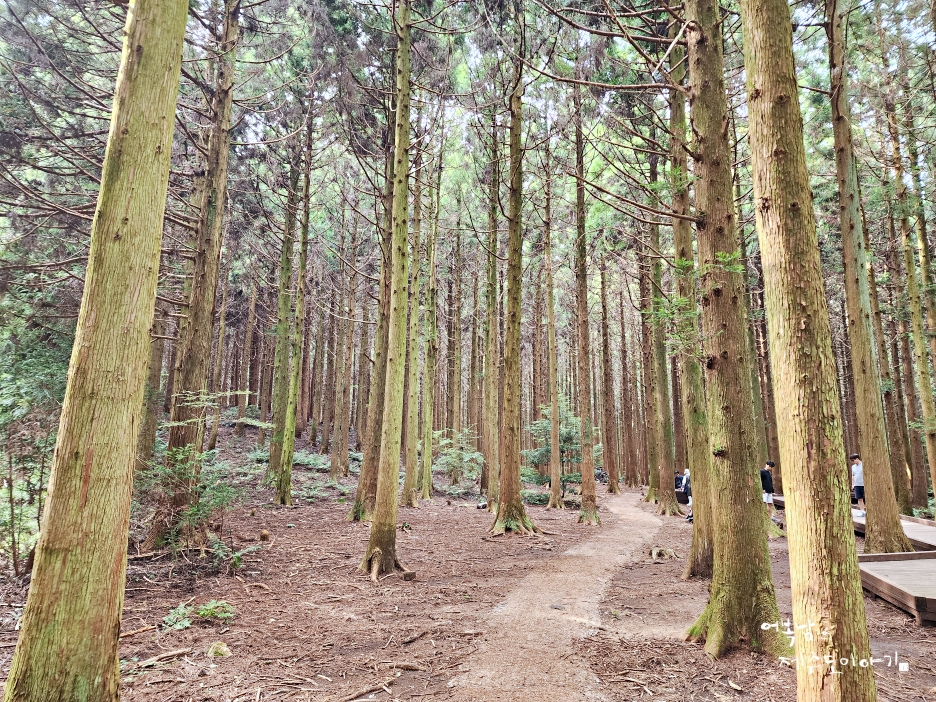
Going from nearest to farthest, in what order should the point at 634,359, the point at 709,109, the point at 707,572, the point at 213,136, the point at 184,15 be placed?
1. the point at 184,15
2. the point at 709,109
3. the point at 707,572
4. the point at 213,136
5. the point at 634,359

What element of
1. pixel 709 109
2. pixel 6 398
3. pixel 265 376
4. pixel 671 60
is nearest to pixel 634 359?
pixel 265 376

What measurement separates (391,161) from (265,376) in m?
17.0

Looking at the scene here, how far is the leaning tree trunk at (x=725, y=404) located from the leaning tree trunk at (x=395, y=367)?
13.1 feet

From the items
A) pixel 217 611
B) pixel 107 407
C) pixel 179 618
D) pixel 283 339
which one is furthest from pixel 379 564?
pixel 283 339

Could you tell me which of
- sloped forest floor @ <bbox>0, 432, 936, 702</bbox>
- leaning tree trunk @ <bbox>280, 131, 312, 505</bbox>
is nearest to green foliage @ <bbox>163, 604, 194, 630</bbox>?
sloped forest floor @ <bbox>0, 432, 936, 702</bbox>

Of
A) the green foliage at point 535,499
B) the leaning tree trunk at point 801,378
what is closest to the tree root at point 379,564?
the leaning tree trunk at point 801,378

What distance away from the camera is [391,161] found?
1110cm

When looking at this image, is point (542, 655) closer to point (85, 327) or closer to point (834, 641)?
point (834, 641)

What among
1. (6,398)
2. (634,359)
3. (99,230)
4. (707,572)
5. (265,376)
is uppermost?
(634,359)

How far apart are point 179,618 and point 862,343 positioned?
9.64 meters

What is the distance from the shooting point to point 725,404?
13.5ft

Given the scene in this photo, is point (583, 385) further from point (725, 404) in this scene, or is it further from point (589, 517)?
point (725, 404)

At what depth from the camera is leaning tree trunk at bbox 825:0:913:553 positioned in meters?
7.02

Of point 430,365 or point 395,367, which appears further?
point 430,365
